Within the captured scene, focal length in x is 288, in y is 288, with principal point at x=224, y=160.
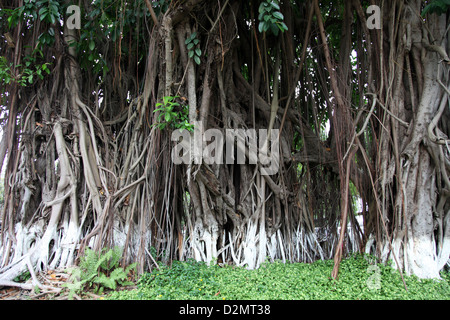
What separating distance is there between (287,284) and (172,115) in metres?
1.71

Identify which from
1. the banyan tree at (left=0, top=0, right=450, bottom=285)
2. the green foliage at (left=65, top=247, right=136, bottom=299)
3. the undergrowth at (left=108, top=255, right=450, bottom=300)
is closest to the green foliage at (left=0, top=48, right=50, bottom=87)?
the banyan tree at (left=0, top=0, right=450, bottom=285)

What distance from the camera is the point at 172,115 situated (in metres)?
2.53

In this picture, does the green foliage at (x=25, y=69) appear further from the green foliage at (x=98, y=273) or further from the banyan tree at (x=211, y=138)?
the green foliage at (x=98, y=273)

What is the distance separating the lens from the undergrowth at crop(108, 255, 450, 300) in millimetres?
2111

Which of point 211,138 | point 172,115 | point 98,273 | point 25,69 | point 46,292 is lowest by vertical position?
point 46,292

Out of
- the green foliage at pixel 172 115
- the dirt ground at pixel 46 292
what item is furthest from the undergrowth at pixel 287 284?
the green foliage at pixel 172 115

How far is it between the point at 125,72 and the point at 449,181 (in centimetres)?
348

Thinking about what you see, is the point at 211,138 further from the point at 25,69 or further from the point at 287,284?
the point at 25,69

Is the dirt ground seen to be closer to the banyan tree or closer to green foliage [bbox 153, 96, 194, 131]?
the banyan tree

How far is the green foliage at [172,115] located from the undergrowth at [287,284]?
51.7 inches

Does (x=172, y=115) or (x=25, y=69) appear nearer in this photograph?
(x=172, y=115)

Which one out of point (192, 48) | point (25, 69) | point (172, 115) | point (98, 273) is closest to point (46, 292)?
point (98, 273)

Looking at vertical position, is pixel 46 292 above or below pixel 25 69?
below

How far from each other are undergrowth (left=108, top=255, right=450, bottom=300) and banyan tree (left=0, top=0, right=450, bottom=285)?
18 centimetres
